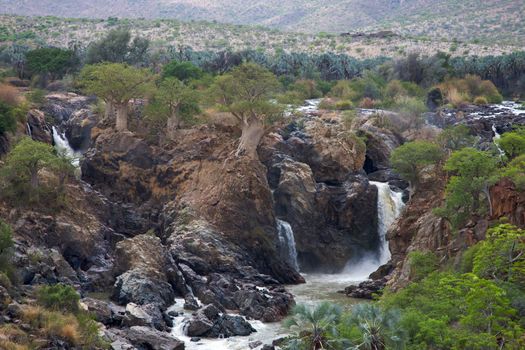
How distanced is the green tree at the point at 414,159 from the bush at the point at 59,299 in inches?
1231

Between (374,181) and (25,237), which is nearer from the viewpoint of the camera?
(25,237)

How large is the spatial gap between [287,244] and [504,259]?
1201 inches

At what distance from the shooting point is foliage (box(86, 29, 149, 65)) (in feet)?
365

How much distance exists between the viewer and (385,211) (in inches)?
2945

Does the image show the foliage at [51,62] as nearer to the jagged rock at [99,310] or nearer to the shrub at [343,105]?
the shrub at [343,105]

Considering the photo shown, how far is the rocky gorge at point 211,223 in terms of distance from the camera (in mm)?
53875

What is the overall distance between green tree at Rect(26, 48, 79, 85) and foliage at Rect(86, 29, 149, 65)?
12.0 ft

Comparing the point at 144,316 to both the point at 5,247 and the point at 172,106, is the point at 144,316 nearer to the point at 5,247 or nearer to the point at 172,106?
the point at 5,247

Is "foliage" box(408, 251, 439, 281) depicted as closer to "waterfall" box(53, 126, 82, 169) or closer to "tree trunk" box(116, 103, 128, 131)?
"tree trunk" box(116, 103, 128, 131)

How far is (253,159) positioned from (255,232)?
6.32 metres

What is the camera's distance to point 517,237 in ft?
140

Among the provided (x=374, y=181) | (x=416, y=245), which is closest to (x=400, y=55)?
(x=374, y=181)

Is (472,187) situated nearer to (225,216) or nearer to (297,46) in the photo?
(225,216)

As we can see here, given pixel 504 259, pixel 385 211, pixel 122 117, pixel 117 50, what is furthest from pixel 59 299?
pixel 117 50
